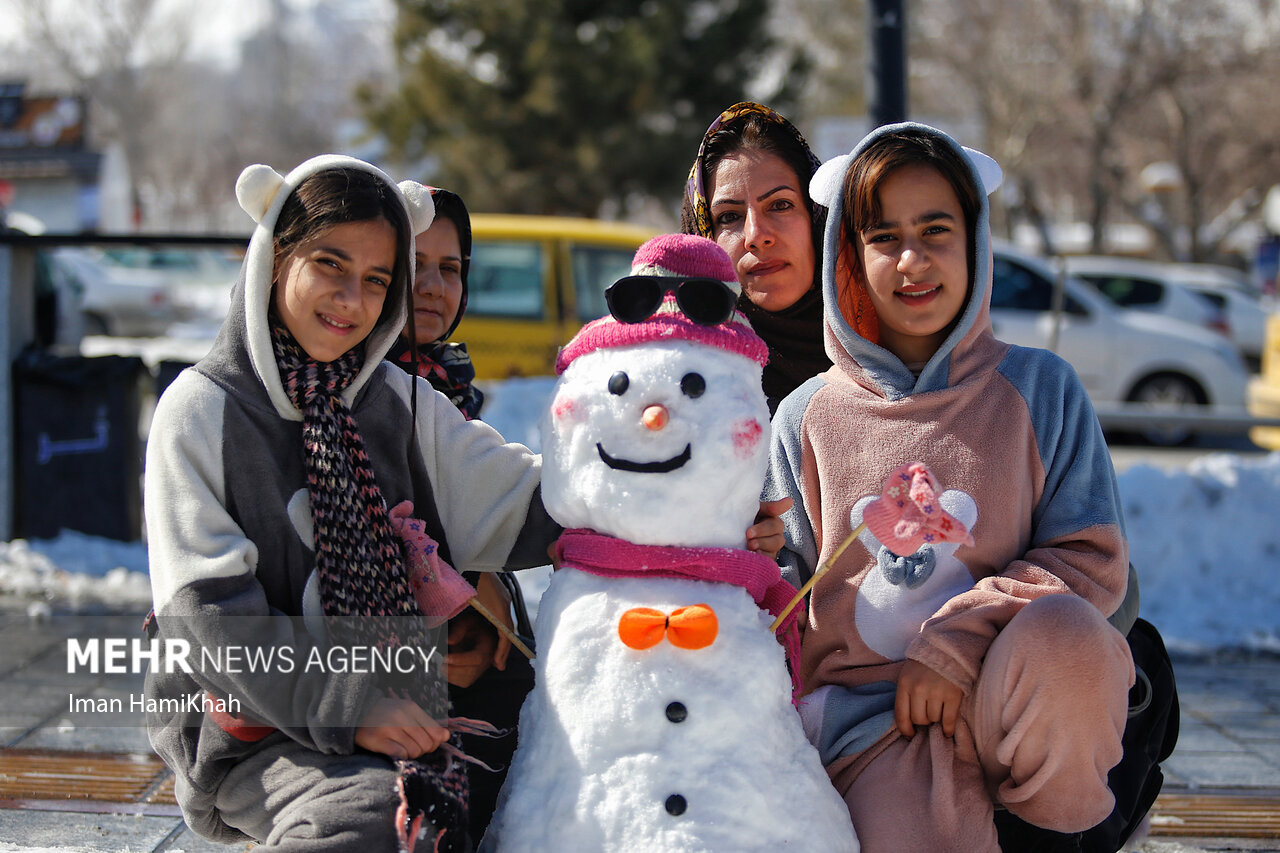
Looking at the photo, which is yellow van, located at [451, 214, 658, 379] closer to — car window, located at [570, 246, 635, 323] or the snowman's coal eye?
car window, located at [570, 246, 635, 323]

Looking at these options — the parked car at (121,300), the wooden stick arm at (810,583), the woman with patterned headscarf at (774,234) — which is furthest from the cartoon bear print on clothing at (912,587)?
the parked car at (121,300)

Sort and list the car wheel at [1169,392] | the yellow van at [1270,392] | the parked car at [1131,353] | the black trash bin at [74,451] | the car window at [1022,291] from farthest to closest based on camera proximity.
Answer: the car wheel at [1169,392] < the parked car at [1131,353] < the car window at [1022,291] < the yellow van at [1270,392] < the black trash bin at [74,451]

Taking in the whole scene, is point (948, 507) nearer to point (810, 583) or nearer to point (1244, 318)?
point (810, 583)

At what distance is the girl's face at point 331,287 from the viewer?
85.9 inches

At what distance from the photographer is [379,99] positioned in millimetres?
19531

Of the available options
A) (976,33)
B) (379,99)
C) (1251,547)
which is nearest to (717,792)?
(1251,547)

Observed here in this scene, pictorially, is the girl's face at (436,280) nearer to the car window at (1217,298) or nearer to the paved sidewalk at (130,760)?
the paved sidewalk at (130,760)

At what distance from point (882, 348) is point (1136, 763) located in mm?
1064

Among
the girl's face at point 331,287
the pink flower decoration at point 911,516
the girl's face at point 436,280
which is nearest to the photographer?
the pink flower decoration at point 911,516

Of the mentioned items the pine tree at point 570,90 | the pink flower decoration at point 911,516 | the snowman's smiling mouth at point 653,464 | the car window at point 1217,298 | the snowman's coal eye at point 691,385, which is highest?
the pine tree at point 570,90

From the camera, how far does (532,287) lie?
27.0 feet

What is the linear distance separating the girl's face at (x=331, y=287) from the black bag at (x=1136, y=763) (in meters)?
1.67

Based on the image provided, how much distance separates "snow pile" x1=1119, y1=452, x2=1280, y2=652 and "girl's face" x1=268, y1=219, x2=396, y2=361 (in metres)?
4.04

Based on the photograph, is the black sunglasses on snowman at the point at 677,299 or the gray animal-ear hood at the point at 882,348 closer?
the black sunglasses on snowman at the point at 677,299
